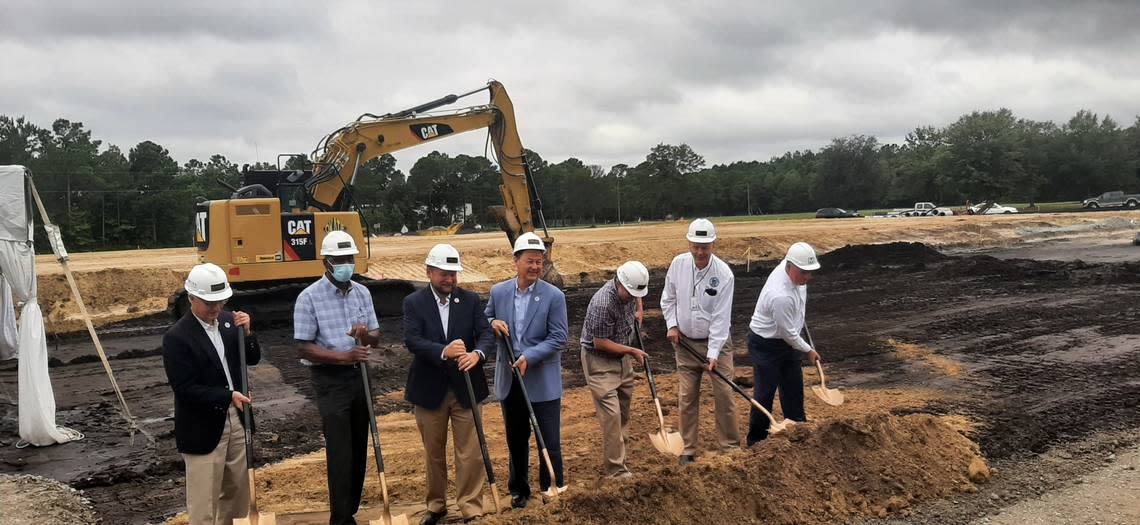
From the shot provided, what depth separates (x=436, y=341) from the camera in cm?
567

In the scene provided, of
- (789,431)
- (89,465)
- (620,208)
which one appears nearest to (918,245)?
(789,431)

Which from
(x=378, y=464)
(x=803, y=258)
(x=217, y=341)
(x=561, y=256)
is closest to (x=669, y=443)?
(x=803, y=258)

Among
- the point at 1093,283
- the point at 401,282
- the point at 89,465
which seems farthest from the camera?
the point at 1093,283

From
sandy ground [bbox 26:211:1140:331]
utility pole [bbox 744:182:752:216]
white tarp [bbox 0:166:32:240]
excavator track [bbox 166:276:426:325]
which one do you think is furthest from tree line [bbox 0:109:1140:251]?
white tarp [bbox 0:166:32:240]

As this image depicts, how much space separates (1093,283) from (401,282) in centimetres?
1660

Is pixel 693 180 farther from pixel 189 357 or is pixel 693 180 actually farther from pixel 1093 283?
pixel 189 357

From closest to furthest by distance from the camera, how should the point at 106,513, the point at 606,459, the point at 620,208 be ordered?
the point at 606,459
the point at 106,513
the point at 620,208

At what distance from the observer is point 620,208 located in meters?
78.7

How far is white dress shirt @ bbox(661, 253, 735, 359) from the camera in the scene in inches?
262

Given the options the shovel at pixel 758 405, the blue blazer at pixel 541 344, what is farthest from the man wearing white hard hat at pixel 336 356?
the shovel at pixel 758 405

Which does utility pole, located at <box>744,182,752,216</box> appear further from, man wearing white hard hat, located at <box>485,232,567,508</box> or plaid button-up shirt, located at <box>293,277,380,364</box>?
plaid button-up shirt, located at <box>293,277,380,364</box>

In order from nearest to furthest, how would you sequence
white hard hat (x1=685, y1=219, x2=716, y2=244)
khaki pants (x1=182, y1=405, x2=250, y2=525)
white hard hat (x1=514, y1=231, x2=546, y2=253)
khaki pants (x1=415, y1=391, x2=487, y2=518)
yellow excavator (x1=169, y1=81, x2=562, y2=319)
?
khaki pants (x1=182, y1=405, x2=250, y2=525) < khaki pants (x1=415, y1=391, x2=487, y2=518) < white hard hat (x1=514, y1=231, x2=546, y2=253) < white hard hat (x1=685, y1=219, x2=716, y2=244) < yellow excavator (x1=169, y1=81, x2=562, y2=319)

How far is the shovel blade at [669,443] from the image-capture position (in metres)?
6.71

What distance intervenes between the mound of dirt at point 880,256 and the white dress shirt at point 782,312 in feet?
67.4
